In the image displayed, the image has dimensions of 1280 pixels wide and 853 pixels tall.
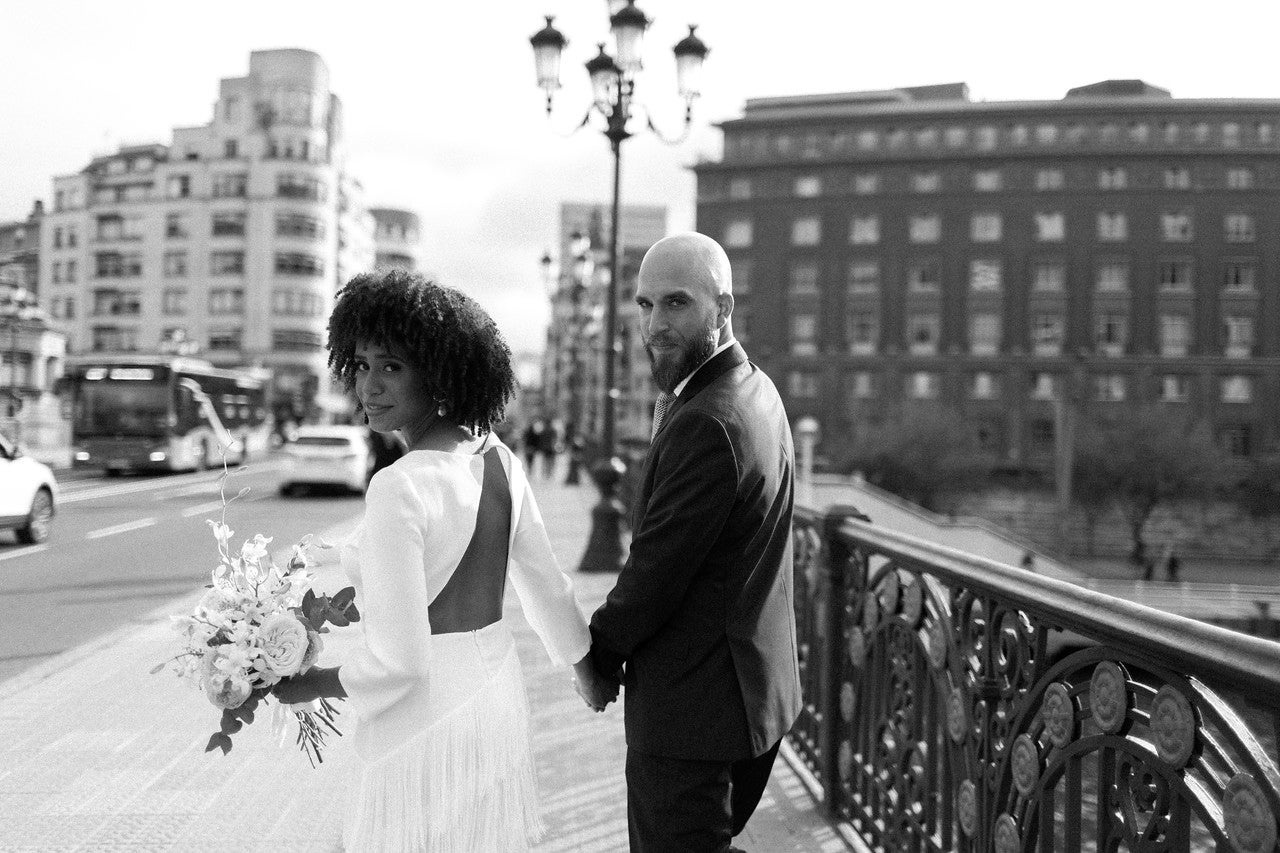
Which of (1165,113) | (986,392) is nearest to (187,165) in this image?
(986,392)

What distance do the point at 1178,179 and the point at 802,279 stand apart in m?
23.9

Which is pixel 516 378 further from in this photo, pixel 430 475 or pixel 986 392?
pixel 986 392

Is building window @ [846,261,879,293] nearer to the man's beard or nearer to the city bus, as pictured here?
the city bus

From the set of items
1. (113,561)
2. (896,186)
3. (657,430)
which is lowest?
(113,561)

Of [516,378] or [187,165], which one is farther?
[187,165]

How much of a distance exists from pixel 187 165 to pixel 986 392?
2338 inches

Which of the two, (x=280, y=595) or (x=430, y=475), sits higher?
(x=430, y=475)

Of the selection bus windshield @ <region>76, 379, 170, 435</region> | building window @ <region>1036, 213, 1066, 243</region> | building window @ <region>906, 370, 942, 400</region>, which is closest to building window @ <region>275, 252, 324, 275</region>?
building window @ <region>906, 370, 942, 400</region>

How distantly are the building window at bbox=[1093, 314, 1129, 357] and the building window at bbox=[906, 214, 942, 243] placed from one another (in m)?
11.7

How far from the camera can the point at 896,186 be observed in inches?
2756

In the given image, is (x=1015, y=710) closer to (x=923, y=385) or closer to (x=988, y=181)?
(x=923, y=385)

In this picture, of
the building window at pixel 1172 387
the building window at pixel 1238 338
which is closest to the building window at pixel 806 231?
the building window at pixel 1172 387

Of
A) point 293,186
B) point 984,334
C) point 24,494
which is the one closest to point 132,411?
point 24,494

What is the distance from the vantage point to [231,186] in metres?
78.2
